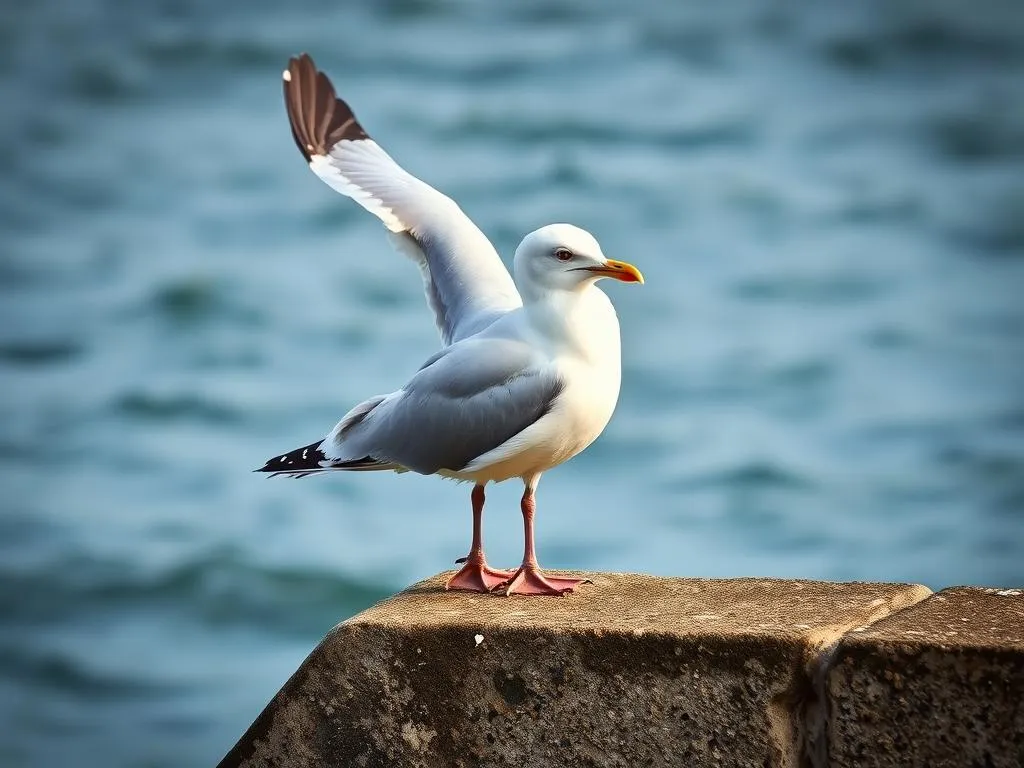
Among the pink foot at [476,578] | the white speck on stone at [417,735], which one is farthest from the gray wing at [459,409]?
the white speck on stone at [417,735]

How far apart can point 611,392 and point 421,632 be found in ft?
3.62

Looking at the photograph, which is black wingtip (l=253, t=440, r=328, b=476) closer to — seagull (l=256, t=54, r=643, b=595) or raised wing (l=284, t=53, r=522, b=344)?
seagull (l=256, t=54, r=643, b=595)

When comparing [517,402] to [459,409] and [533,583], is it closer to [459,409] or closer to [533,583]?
[459,409]

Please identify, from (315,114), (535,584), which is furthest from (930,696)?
(315,114)

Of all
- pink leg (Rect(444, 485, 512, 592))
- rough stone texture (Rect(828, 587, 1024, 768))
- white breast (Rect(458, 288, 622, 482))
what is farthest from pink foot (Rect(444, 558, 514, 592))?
rough stone texture (Rect(828, 587, 1024, 768))

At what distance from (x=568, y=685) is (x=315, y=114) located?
381 cm

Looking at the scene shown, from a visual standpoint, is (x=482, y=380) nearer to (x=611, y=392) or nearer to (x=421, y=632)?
(x=611, y=392)

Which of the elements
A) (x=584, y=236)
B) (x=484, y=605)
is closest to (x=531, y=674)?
(x=484, y=605)

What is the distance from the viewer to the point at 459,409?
4434 mm

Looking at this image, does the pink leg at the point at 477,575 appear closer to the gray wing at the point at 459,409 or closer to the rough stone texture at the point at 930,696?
the gray wing at the point at 459,409

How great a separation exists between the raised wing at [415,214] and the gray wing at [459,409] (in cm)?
47

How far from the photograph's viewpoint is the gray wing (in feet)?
Result: 14.2

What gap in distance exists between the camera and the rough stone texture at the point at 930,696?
3.10m

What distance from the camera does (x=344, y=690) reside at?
370cm
